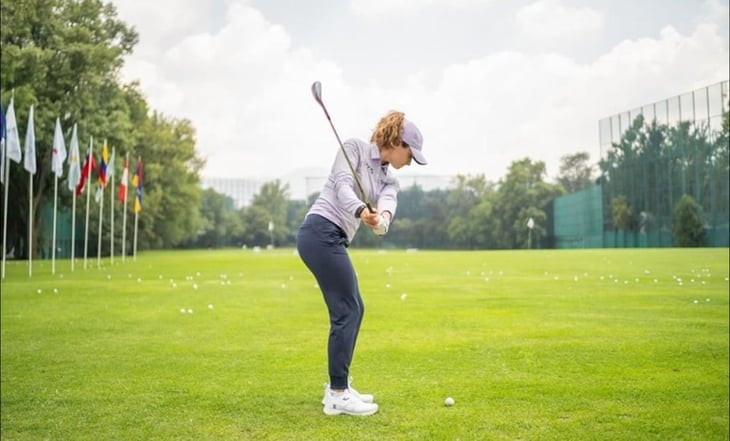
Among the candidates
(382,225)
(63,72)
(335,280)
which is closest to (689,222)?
(63,72)

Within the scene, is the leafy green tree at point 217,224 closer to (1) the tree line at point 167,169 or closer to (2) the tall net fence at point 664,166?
(1) the tree line at point 167,169

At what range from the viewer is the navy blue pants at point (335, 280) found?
5.12 meters

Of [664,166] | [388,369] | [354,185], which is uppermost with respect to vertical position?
[664,166]

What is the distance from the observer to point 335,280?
5129mm

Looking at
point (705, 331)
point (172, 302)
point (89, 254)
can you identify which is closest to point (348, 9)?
Result: point (172, 302)

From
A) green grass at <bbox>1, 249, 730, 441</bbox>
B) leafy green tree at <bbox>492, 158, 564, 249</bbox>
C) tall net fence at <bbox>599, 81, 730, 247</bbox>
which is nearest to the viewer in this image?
green grass at <bbox>1, 249, 730, 441</bbox>

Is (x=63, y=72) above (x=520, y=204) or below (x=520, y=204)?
above

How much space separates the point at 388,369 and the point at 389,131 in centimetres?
292

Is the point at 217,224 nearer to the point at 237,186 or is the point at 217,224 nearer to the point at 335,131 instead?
the point at 237,186

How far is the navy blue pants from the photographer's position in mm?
5117

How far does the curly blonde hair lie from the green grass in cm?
208

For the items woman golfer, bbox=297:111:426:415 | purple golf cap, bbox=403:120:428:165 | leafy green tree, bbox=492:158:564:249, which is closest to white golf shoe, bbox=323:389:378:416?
woman golfer, bbox=297:111:426:415

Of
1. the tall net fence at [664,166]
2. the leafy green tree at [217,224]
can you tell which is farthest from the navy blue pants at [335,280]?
the leafy green tree at [217,224]

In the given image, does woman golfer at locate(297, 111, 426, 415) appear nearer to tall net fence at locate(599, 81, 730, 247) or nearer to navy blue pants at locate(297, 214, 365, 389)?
navy blue pants at locate(297, 214, 365, 389)
